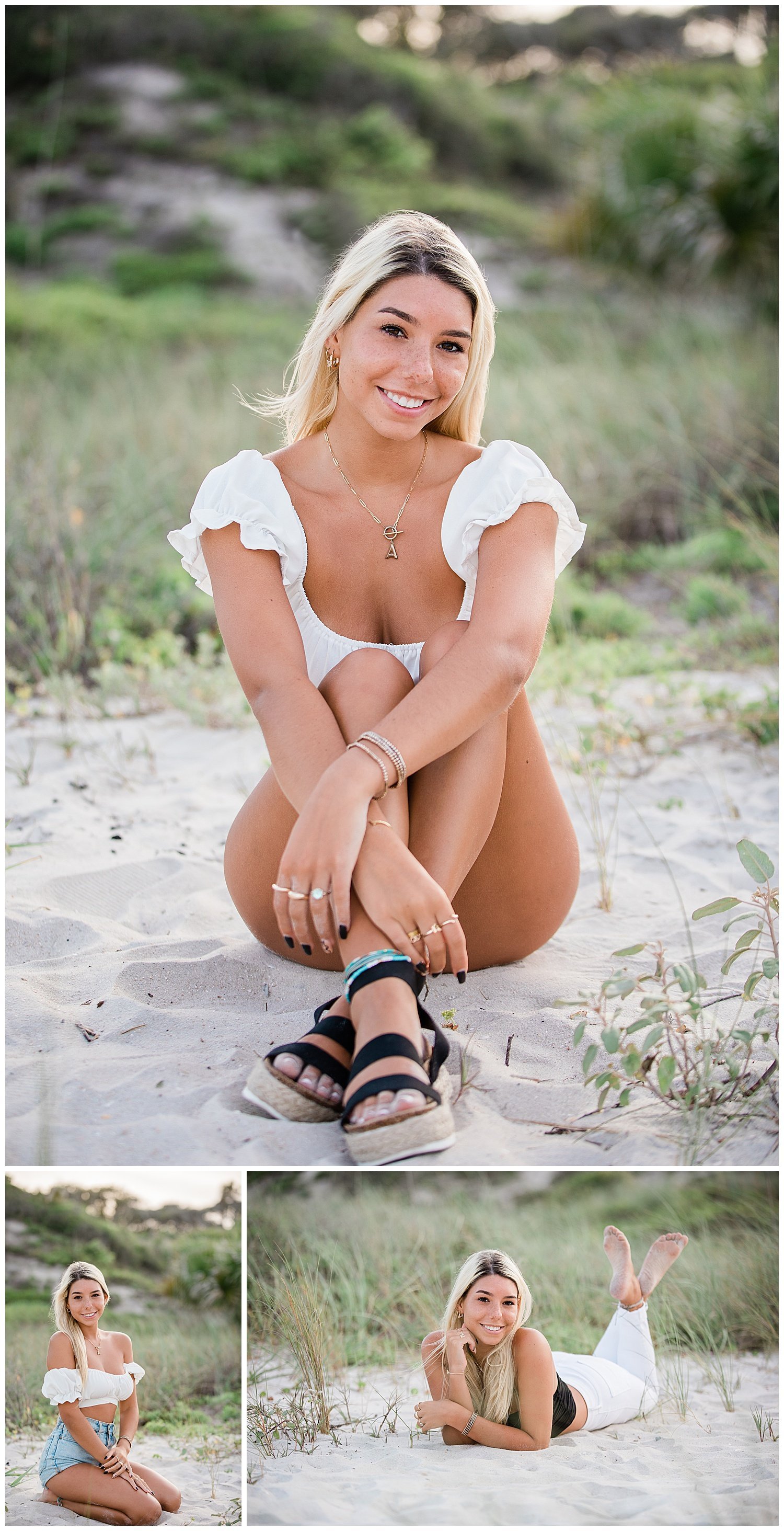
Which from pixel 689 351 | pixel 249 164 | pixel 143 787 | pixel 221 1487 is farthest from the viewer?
pixel 249 164

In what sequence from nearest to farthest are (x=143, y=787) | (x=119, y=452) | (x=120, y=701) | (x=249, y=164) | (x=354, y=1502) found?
1. (x=354, y=1502)
2. (x=143, y=787)
3. (x=120, y=701)
4. (x=119, y=452)
5. (x=249, y=164)

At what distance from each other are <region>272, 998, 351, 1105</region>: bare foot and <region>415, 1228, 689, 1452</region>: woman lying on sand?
2.46 ft

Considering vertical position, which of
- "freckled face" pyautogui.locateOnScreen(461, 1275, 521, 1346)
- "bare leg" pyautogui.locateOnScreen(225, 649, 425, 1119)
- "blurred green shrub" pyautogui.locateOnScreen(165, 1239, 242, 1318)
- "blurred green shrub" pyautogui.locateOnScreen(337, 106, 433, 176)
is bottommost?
"blurred green shrub" pyautogui.locateOnScreen(165, 1239, 242, 1318)

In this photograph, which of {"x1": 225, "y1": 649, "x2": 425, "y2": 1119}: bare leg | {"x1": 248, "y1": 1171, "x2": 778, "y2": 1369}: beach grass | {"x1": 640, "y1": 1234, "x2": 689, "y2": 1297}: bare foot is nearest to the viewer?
{"x1": 225, "y1": 649, "x2": 425, "y2": 1119}: bare leg

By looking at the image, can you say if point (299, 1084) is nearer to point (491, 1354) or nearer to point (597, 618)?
point (491, 1354)

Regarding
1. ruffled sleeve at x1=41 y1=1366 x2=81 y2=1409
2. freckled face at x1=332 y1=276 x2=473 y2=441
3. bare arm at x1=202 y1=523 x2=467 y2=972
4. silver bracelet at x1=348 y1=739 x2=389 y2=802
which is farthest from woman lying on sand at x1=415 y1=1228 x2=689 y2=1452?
freckled face at x1=332 y1=276 x2=473 y2=441

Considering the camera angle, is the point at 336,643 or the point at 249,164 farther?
the point at 249,164

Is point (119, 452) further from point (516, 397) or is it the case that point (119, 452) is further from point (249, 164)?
point (249, 164)

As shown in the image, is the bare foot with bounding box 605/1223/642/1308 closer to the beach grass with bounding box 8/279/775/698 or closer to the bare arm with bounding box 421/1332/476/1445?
the bare arm with bounding box 421/1332/476/1445

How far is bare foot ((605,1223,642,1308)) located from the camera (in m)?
2.68

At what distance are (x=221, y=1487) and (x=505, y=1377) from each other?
59 cm

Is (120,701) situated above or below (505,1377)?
above

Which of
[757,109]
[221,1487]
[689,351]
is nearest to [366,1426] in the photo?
[221,1487]

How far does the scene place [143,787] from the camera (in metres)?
3.62
